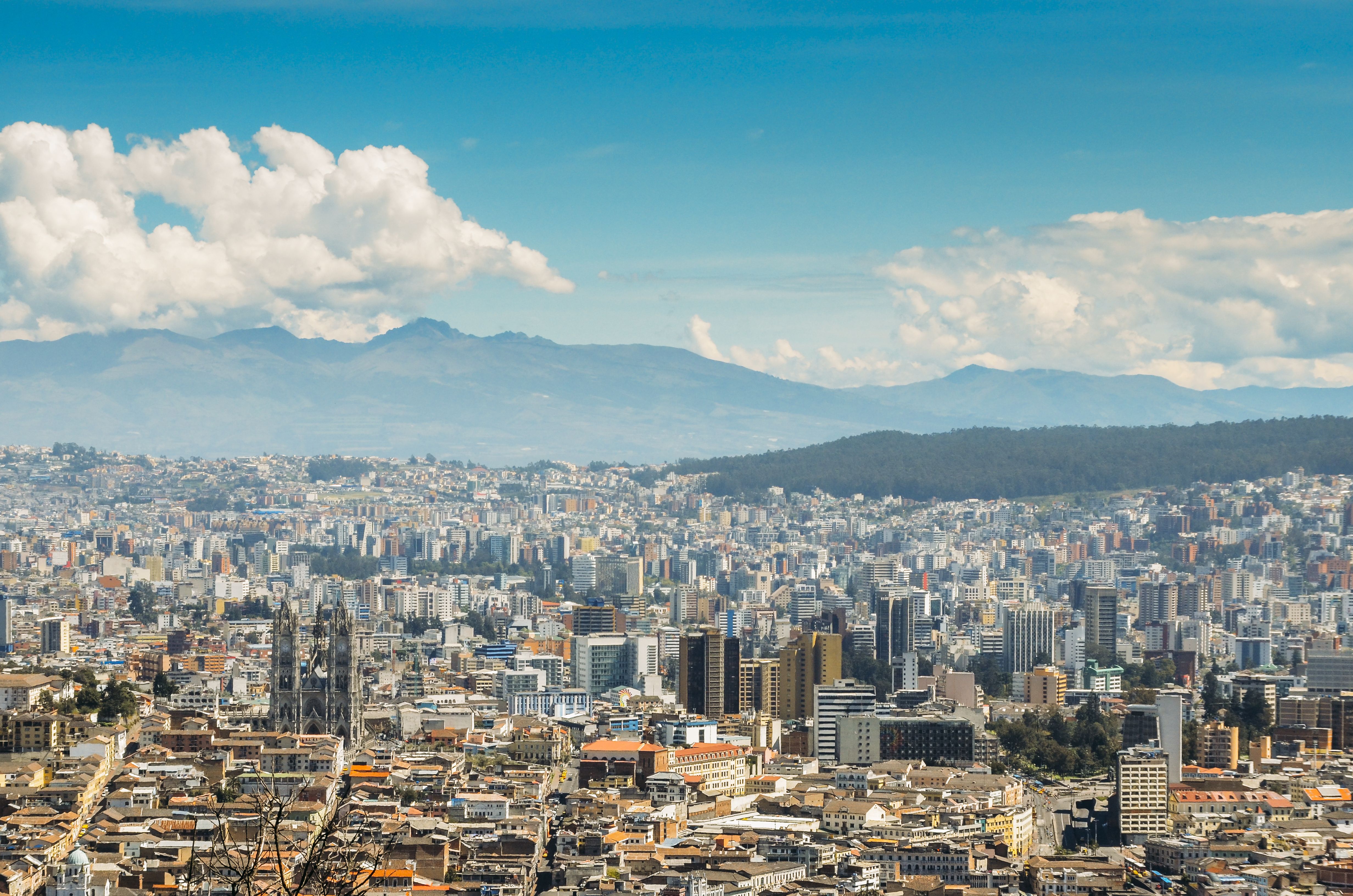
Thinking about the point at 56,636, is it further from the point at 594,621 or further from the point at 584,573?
the point at 584,573

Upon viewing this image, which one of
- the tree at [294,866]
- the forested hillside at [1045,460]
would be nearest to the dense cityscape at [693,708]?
the tree at [294,866]

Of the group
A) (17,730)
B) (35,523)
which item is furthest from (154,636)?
(35,523)

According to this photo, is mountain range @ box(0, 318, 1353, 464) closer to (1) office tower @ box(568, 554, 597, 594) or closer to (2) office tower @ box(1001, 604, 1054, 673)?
(1) office tower @ box(568, 554, 597, 594)

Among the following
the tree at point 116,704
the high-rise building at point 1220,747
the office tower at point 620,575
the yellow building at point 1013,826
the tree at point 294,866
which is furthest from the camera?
the office tower at point 620,575

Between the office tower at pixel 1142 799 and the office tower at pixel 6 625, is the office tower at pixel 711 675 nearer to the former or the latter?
the office tower at pixel 1142 799

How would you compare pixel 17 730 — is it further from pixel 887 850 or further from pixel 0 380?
pixel 0 380

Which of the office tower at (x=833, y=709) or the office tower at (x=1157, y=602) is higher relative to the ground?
the office tower at (x=1157, y=602)

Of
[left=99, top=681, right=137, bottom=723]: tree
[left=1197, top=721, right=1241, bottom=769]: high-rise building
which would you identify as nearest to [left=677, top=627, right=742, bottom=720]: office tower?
[left=1197, top=721, right=1241, bottom=769]: high-rise building
